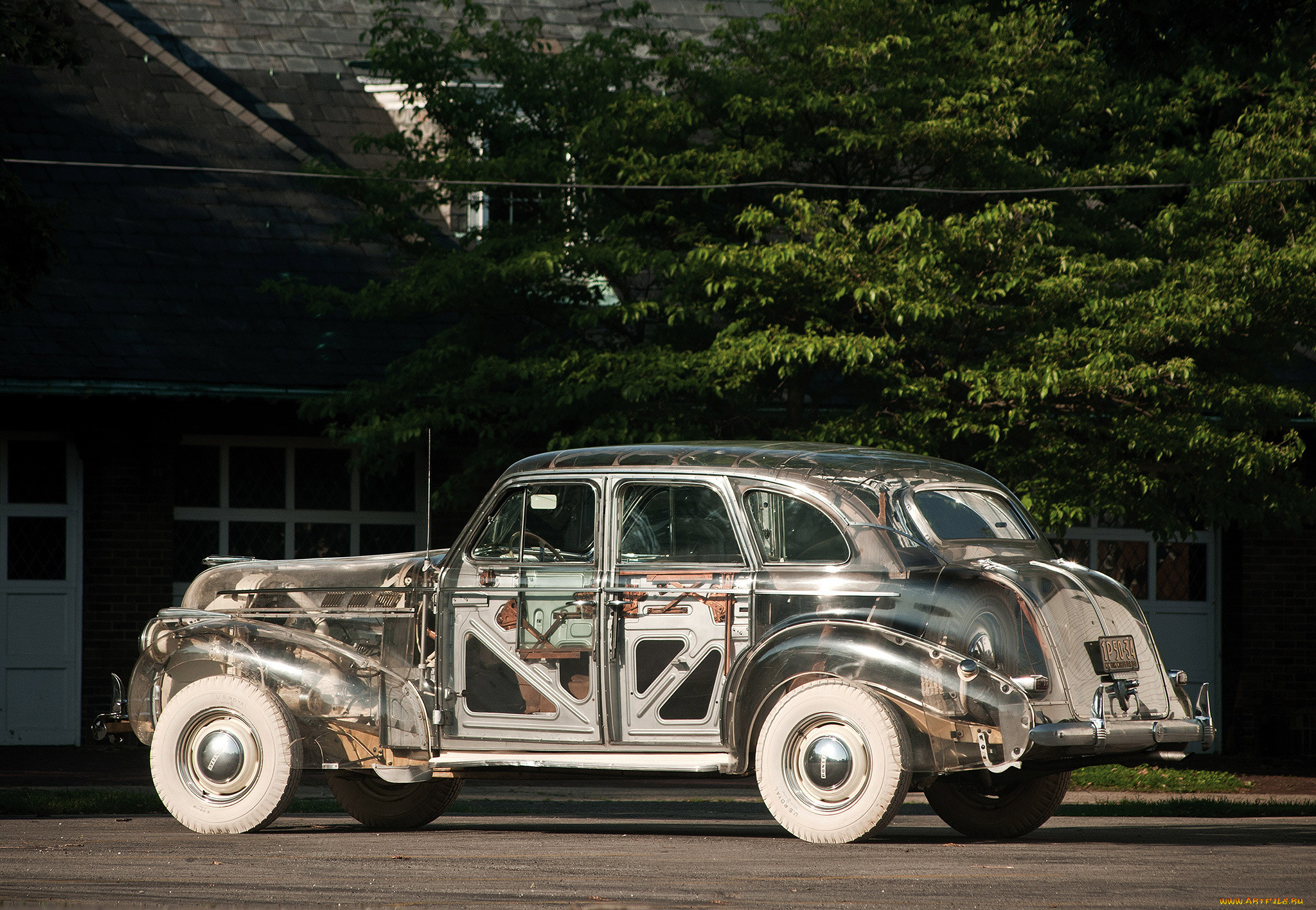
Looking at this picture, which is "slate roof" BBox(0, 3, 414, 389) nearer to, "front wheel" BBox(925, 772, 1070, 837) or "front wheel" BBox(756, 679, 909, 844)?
"front wheel" BBox(925, 772, 1070, 837)

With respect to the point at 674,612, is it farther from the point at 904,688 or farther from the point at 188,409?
the point at 188,409

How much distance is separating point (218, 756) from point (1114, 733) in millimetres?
4520

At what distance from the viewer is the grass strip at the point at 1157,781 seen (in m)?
15.1

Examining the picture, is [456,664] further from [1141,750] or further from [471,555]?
[1141,750]

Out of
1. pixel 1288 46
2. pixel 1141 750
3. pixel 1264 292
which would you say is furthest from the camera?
pixel 1288 46

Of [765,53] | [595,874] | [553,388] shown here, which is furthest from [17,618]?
[595,874]

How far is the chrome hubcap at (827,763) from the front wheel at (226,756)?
8.64 ft

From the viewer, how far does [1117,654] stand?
8.35 metres

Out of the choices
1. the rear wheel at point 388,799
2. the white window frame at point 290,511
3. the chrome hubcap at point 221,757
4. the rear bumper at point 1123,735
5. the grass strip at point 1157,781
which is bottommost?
the grass strip at point 1157,781

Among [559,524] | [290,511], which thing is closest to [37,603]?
[290,511]

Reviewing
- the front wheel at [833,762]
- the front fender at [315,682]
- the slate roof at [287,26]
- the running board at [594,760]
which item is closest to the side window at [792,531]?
the front wheel at [833,762]

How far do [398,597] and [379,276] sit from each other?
966cm

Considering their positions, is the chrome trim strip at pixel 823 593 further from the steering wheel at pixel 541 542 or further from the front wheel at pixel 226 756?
the front wheel at pixel 226 756

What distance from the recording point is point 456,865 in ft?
25.5
